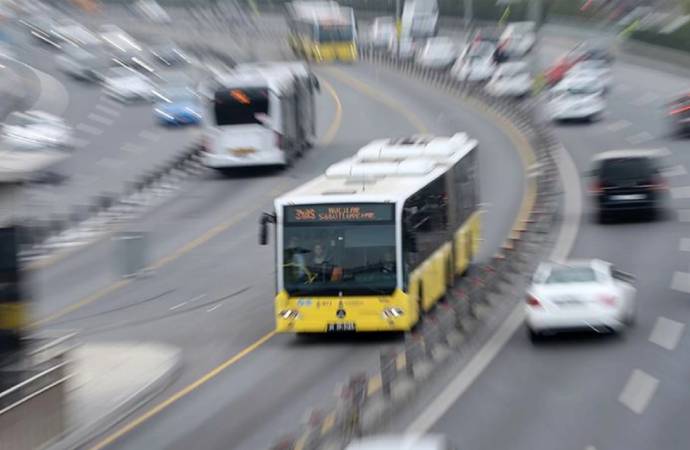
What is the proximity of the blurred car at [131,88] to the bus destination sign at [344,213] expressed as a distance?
1785 inches

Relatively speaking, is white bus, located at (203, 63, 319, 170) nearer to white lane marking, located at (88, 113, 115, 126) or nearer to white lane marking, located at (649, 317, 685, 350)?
white lane marking, located at (88, 113, 115, 126)

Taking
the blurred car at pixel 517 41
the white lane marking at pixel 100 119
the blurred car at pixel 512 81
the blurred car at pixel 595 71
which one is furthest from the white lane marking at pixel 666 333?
the blurred car at pixel 517 41

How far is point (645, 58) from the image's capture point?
84.4m

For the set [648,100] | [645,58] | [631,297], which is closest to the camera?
[631,297]

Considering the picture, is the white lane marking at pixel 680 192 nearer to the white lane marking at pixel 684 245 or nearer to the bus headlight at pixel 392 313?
the white lane marking at pixel 684 245

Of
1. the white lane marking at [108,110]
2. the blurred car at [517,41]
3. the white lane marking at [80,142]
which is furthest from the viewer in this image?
the blurred car at [517,41]

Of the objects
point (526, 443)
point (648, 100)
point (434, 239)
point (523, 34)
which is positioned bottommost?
point (526, 443)

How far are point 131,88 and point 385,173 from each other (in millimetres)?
44586

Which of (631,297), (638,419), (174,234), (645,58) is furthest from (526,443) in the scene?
(645,58)

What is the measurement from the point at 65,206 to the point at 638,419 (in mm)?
28798

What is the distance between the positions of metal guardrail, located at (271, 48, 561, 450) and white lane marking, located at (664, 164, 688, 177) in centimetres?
367

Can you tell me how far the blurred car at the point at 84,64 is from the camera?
78688 millimetres

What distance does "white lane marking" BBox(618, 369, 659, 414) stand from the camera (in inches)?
728

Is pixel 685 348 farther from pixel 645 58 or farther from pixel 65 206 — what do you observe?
pixel 645 58
